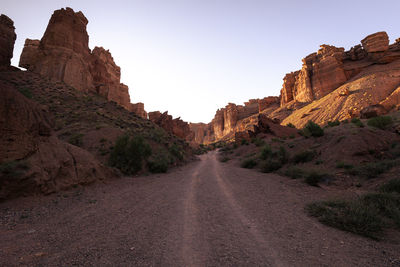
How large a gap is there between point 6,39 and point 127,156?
32.0m

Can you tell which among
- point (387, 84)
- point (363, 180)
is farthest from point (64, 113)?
point (387, 84)

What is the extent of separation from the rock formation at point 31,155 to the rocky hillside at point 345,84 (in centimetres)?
2912

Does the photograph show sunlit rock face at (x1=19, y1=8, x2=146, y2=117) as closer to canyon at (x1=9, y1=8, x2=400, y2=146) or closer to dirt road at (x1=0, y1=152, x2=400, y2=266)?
canyon at (x1=9, y1=8, x2=400, y2=146)

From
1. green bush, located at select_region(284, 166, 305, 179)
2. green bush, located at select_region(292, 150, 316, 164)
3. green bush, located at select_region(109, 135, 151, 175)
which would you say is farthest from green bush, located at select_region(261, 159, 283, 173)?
green bush, located at select_region(109, 135, 151, 175)

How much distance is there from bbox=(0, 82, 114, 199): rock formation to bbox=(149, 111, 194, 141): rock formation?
122 feet

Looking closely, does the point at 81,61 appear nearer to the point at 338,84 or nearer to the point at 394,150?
the point at 394,150

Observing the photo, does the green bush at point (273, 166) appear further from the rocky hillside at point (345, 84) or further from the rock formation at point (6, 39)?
the rock formation at point (6, 39)

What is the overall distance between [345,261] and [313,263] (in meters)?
0.56

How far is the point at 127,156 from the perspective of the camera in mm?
12570

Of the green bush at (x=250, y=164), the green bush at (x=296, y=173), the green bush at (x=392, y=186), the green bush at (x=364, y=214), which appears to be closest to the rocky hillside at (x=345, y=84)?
the green bush at (x=250, y=164)

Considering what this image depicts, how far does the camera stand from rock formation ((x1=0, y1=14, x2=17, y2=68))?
25.6 m

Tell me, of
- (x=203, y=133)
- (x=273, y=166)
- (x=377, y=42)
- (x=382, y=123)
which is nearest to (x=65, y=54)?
(x=273, y=166)

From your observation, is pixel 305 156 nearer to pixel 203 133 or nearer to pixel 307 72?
pixel 307 72

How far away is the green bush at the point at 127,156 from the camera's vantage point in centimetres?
1219
